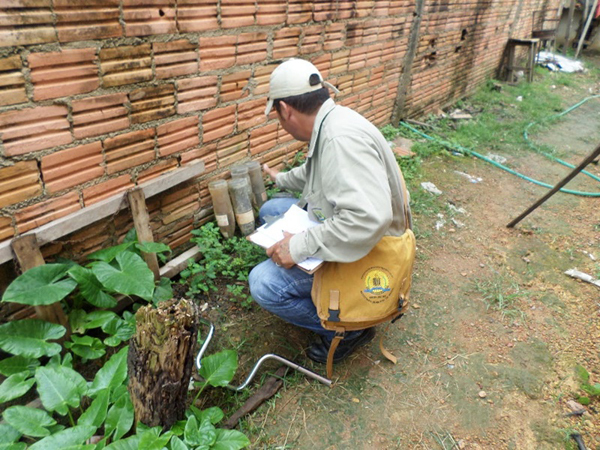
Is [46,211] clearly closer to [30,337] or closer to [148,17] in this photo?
[30,337]

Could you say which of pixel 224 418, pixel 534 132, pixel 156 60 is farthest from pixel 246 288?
pixel 534 132

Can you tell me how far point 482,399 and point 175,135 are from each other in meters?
2.59

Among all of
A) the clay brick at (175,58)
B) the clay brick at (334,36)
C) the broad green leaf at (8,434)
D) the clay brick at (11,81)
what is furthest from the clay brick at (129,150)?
the clay brick at (334,36)

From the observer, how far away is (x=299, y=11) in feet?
11.2

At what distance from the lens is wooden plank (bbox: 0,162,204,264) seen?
6.90 feet

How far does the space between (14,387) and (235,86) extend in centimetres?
234

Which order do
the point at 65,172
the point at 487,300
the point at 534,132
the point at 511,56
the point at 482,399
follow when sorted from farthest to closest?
the point at 511,56, the point at 534,132, the point at 487,300, the point at 482,399, the point at 65,172

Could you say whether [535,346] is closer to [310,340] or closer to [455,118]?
[310,340]

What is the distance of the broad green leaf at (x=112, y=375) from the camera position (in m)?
1.96

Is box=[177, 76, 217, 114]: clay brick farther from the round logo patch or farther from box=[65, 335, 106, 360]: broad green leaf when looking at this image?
the round logo patch

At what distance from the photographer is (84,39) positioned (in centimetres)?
207

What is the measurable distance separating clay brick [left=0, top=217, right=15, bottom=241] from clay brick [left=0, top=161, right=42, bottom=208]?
0.08 m

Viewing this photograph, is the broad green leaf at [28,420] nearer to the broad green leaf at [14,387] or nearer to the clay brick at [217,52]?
the broad green leaf at [14,387]

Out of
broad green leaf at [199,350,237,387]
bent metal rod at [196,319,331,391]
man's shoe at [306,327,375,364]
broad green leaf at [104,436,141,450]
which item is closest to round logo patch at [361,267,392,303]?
man's shoe at [306,327,375,364]
